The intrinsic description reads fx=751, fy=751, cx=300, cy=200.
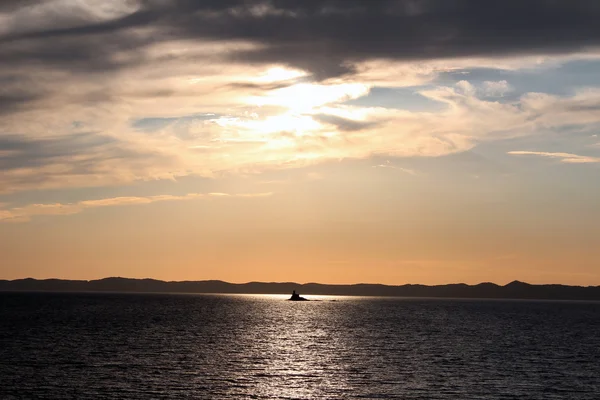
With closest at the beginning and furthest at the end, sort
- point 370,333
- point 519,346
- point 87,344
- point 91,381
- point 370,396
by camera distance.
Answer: point 370,396 < point 91,381 < point 87,344 < point 519,346 < point 370,333

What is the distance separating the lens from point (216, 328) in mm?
165500

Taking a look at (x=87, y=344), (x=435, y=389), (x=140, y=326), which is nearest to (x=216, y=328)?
(x=140, y=326)

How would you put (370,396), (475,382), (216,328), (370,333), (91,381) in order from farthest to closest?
1. (216,328)
2. (370,333)
3. (475,382)
4. (91,381)
5. (370,396)

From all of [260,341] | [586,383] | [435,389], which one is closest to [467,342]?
[260,341]

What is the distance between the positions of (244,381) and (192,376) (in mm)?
6209

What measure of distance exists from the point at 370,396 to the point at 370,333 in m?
83.5

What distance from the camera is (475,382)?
3177 inches

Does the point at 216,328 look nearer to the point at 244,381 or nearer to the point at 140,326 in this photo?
the point at 140,326

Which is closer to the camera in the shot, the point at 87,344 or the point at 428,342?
the point at 87,344

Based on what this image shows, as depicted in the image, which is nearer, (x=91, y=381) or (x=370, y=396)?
(x=370, y=396)

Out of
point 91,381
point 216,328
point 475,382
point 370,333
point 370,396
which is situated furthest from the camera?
A: point 216,328

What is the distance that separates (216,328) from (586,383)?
9782 centimetres

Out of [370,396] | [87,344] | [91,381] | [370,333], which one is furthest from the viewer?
[370,333]

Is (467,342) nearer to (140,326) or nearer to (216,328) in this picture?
(216,328)
